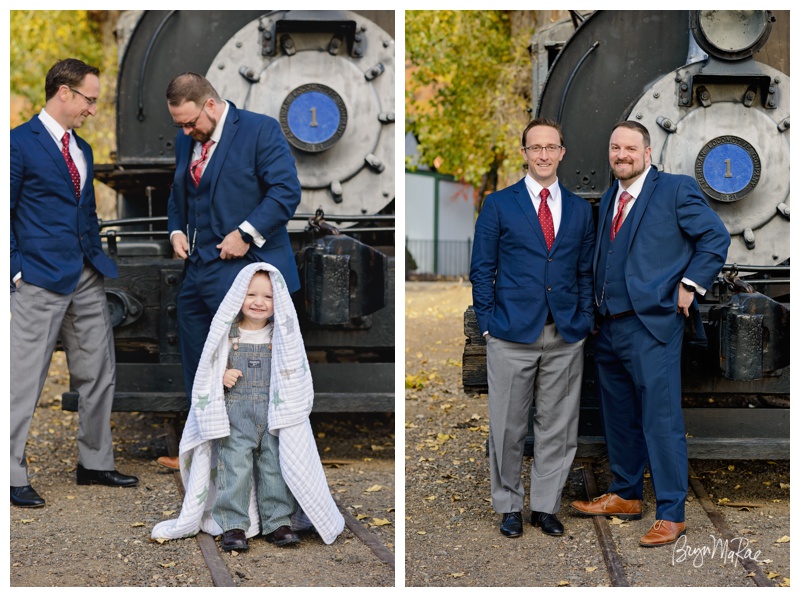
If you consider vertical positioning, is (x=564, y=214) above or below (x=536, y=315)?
above

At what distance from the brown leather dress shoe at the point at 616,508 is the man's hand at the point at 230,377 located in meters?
1.47

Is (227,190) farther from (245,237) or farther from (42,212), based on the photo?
(42,212)

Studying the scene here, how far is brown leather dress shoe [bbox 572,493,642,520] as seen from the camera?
13.3 ft

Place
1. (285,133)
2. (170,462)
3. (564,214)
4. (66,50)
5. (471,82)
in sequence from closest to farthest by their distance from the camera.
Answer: (564,214) → (285,133) → (170,462) → (471,82) → (66,50)

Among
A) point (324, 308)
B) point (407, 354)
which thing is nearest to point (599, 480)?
point (324, 308)

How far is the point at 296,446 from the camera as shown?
366 centimetres

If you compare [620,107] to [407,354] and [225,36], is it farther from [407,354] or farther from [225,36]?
[407,354]

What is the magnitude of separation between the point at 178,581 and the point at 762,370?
2.21 m

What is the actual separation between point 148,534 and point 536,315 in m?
1.65

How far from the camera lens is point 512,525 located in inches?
152

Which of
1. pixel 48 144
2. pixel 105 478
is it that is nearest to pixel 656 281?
pixel 48 144

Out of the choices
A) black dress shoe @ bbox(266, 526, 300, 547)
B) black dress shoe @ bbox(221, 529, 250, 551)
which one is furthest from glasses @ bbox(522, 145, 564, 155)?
black dress shoe @ bbox(221, 529, 250, 551)

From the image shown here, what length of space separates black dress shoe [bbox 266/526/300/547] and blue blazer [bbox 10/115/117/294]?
52.2 inches

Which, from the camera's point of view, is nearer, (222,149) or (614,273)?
(614,273)
